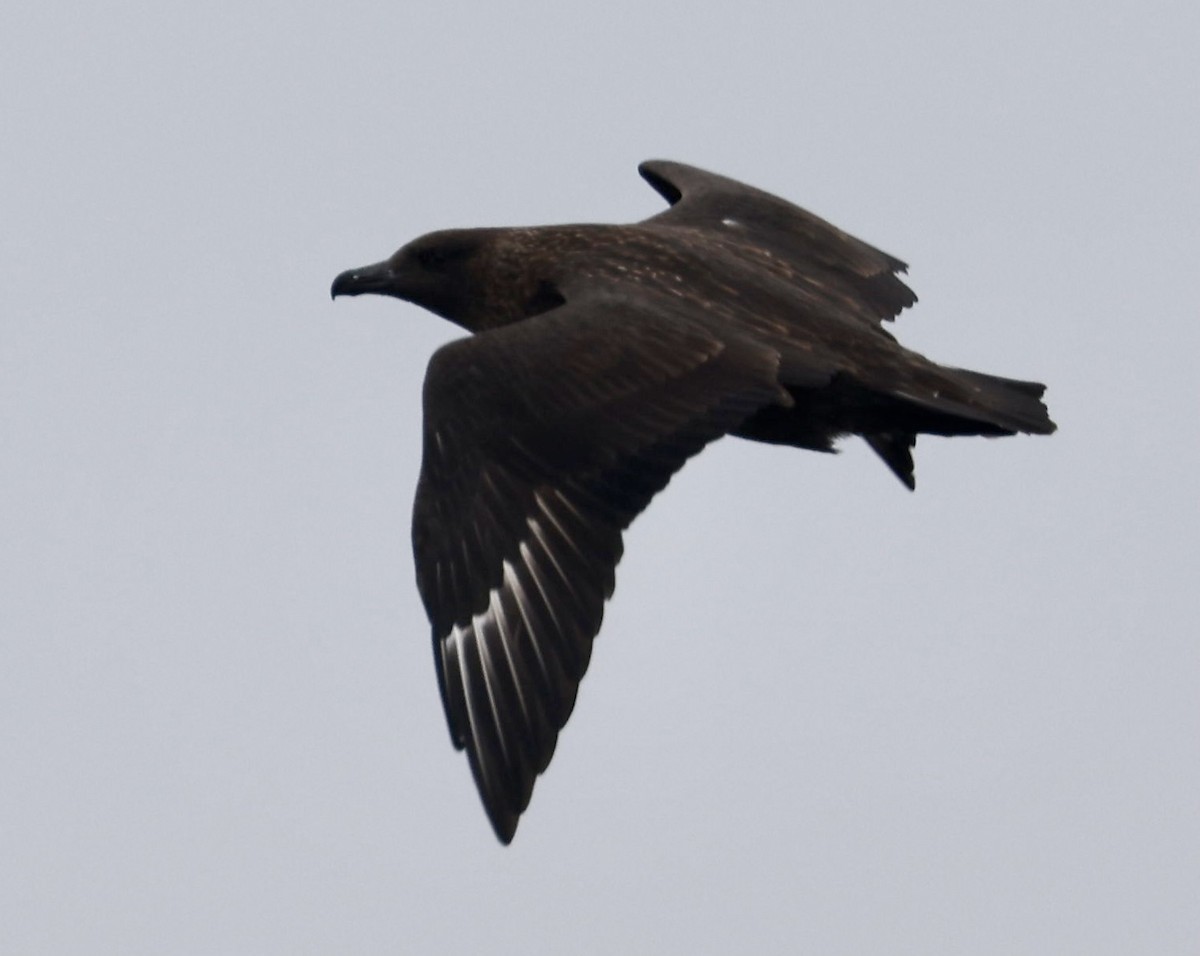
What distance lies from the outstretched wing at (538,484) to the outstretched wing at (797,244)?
4.18 ft

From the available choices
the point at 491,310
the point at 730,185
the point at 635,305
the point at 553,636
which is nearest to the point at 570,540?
the point at 553,636

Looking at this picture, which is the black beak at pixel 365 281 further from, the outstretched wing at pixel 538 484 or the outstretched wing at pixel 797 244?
the outstretched wing at pixel 538 484

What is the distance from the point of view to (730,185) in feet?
38.8

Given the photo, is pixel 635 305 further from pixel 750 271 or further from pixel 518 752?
pixel 518 752

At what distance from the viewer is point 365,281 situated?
1131 cm

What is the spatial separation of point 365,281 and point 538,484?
2322 mm

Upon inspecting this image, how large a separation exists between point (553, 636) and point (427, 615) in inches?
15.4

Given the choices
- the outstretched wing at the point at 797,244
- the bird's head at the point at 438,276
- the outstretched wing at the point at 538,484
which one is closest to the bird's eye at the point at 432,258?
the bird's head at the point at 438,276

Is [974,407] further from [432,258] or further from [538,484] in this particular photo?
[432,258]

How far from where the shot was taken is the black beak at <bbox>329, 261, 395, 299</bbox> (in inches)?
444

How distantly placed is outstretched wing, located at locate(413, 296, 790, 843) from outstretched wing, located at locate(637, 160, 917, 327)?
1.27m

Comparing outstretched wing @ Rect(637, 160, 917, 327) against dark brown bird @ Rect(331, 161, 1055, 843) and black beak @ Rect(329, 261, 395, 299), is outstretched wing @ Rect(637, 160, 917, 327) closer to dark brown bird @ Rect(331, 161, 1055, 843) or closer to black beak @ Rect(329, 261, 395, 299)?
dark brown bird @ Rect(331, 161, 1055, 843)

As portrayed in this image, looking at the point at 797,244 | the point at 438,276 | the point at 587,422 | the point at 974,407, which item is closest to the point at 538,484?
the point at 587,422

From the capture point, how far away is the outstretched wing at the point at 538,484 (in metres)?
8.99
